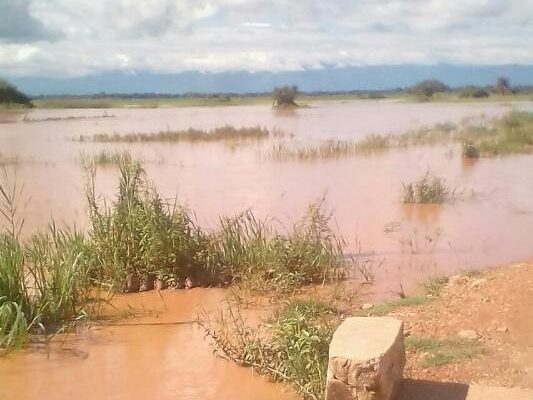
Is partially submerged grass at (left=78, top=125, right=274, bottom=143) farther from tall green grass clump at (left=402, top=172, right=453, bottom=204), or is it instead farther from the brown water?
the brown water

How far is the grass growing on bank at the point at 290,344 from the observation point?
483 centimetres

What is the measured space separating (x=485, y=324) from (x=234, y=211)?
7392 millimetres

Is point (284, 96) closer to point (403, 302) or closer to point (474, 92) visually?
point (474, 92)

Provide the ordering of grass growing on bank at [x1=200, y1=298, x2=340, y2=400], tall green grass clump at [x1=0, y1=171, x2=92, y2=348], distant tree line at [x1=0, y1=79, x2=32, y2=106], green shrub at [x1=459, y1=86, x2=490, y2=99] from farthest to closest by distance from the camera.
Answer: green shrub at [x1=459, y1=86, x2=490, y2=99]
distant tree line at [x1=0, y1=79, x2=32, y2=106]
tall green grass clump at [x1=0, y1=171, x2=92, y2=348]
grass growing on bank at [x1=200, y1=298, x2=340, y2=400]

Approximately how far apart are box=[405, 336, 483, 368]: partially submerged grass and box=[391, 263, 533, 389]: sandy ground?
0.03 meters

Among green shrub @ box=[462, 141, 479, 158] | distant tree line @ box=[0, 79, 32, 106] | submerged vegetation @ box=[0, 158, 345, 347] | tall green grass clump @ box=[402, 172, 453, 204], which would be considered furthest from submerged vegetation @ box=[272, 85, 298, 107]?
submerged vegetation @ box=[0, 158, 345, 347]

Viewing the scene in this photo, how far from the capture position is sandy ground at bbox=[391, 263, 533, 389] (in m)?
4.90

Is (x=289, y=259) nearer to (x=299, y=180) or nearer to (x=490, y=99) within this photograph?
(x=299, y=180)

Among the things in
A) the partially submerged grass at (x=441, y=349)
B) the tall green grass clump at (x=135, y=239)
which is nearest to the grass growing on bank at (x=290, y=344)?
the partially submerged grass at (x=441, y=349)

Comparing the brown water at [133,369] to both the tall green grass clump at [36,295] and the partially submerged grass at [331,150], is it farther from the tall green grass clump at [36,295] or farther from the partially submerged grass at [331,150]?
the partially submerged grass at [331,150]

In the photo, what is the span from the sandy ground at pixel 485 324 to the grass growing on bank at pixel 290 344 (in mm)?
648

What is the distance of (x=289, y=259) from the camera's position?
7.78 metres

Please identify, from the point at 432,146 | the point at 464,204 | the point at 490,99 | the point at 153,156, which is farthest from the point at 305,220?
the point at 490,99

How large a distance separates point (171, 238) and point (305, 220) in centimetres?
149
